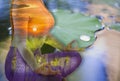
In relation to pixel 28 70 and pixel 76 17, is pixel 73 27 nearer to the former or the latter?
pixel 76 17

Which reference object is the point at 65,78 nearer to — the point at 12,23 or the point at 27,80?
the point at 27,80

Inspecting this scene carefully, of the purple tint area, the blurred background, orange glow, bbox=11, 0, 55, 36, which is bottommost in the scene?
the purple tint area

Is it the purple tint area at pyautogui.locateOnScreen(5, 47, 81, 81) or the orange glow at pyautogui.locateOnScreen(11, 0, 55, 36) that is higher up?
the orange glow at pyautogui.locateOnScreen(11, 0, 55, 36)

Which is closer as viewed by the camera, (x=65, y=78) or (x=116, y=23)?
(x=65, y=78)

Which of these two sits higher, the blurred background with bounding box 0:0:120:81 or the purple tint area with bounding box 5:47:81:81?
the blurred background with bounding box 0:0:120:81

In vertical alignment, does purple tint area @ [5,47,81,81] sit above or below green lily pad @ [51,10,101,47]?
below

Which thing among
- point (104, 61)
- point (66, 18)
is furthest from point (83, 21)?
point (104, 61)

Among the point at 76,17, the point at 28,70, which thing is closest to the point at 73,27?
the point at 76,17
